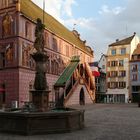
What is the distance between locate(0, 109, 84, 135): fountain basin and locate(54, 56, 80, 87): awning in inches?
1434

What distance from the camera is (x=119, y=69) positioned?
8275cm

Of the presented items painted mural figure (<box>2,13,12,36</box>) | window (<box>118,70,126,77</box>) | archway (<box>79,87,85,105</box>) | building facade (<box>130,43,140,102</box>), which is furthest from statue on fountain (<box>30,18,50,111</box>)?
window (<box>118,70,126,77</box>)

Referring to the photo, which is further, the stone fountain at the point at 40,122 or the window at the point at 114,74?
the window at the point at 114,74

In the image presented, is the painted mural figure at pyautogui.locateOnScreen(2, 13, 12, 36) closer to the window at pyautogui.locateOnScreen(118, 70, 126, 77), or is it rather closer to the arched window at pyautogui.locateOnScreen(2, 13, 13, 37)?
the arched window at pyautogui.locateOnScreen(2, 13, 13, 37)

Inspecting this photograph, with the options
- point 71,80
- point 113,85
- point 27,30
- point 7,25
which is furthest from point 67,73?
point 113,85

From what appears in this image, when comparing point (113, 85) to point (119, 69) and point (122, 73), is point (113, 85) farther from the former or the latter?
point (119, 69)

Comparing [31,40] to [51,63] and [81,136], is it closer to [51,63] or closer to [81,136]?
[51,63]

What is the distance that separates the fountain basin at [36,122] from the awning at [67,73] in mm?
36431

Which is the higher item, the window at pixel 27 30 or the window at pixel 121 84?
the window at pixel 27 30

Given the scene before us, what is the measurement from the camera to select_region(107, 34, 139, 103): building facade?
81.6 metres

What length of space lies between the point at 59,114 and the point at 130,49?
6755 centimetres

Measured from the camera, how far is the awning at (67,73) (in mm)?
53250

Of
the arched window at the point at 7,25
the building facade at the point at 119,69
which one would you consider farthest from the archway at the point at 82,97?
the building facade at the point at 119,69

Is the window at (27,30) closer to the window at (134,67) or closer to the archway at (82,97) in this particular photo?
the archway at (82,97)
